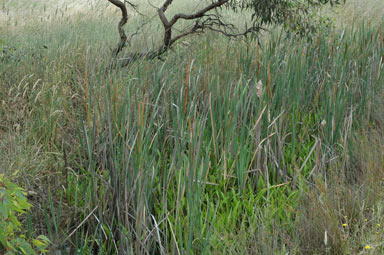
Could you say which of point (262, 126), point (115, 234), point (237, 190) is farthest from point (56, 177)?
point (262, 126)

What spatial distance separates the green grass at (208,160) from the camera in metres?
2.09

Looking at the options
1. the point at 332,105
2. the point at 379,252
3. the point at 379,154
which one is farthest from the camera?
the point at 332,105

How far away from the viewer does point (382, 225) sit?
2172 millimetres

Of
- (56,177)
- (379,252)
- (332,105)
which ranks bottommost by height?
(56,177)

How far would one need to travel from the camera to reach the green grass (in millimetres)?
2086

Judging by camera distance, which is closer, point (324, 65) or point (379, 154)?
point (379, 154)

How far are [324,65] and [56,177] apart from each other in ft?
7.29

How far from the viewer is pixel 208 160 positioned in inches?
89.0

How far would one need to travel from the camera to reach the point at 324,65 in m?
3.48

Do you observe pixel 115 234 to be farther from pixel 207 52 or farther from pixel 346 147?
pixel 207 52

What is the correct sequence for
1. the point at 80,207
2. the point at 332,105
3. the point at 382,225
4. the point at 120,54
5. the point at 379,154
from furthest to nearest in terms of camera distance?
the point at 120,54
the point at 332,105
the point at 379,154
the point at 80,207
the point at 382,225

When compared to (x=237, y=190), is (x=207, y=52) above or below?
above

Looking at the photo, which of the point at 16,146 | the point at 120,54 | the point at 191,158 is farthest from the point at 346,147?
the point at 120,54

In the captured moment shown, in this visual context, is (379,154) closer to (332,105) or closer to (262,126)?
(332,105)
